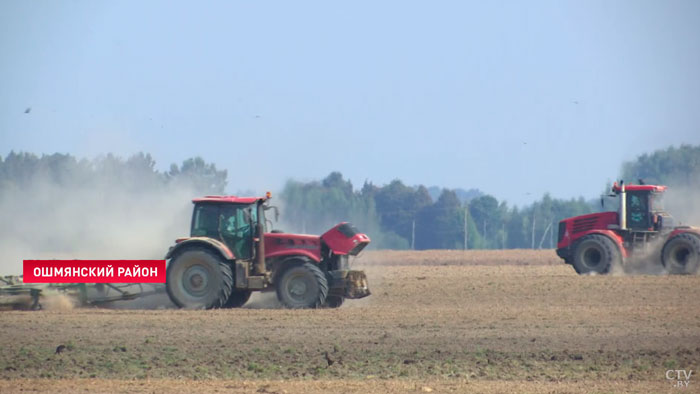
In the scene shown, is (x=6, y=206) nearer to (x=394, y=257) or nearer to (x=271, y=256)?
(x=271, y=256)

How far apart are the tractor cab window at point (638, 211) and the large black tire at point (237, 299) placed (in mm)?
13042

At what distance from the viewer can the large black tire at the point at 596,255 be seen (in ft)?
→ 93.6

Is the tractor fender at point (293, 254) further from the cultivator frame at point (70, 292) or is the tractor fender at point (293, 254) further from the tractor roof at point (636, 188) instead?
the tractor roof at point (636, 188)

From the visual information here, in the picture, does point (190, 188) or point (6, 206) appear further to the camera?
point (6, 206)

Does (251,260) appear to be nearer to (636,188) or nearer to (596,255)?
(596,255)

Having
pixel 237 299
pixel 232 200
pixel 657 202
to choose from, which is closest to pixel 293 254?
pixel 232 200

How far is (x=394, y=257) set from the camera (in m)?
50.7

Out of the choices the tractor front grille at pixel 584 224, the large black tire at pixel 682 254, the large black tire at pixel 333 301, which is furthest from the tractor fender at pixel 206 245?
the large black tire at pixel 682 254

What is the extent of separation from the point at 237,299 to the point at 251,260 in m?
1.25

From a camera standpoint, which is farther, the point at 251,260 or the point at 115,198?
the point at 115,198

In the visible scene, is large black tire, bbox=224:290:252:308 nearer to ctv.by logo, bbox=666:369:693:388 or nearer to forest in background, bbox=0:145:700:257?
forest in background, bbox=0:145:700:257

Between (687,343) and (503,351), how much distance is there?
319cm

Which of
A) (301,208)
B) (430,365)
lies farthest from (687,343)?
(301,208)

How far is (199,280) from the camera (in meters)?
20.5
